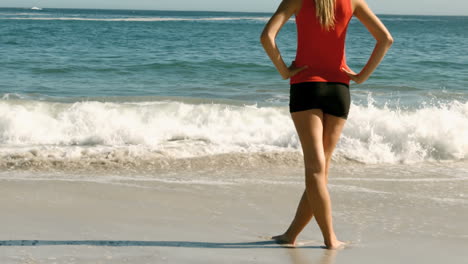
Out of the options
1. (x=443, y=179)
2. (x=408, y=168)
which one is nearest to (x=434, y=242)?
(x=443, y=179)

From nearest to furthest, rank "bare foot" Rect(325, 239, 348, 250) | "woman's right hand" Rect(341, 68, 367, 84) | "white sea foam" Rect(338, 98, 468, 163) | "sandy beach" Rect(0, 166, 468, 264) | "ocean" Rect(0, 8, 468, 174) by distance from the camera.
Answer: "woman's right hand" Rect(341, 68, 367, 84) < "sandy beach" Rect(0, 166, 468, 264) < "bare foot" Rect(325, 239, 348, 250) < "ocean" Rect(0, 8, 468, 174) < "white sea foam" Rect(338, 98, 468, 163)

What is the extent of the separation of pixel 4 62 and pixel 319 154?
Result: 50.9ft

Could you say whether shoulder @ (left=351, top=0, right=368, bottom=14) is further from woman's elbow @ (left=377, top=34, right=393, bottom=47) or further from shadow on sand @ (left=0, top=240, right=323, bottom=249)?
shadow on sand @ (left=0, top=240, right=323, bottom=249)

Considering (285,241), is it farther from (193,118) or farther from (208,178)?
(193,118)

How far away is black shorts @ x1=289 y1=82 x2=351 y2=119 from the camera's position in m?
3.61

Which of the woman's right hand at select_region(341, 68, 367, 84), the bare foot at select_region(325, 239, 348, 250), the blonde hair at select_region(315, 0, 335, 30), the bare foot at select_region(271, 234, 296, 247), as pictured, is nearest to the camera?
the blonde hair at select_region(315, 0, 335, 30)

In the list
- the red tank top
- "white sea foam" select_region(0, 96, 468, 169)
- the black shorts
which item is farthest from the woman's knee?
"white sea foam" select_region(0, 96, 468, 169)

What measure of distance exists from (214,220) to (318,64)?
1699mm

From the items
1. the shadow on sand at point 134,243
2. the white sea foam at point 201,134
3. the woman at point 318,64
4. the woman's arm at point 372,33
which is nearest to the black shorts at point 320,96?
the woman at point 318,64

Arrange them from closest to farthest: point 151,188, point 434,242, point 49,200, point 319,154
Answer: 1. point 319,154
2. point 434,242
3. point 49,200
4. point 151,188

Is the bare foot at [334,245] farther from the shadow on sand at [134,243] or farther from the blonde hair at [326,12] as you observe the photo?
the blonde hair at [326,12]

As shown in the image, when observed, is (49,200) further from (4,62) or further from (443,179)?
(4,62)

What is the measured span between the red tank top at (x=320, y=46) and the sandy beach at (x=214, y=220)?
3.57 ft

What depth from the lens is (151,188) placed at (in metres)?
5.86
